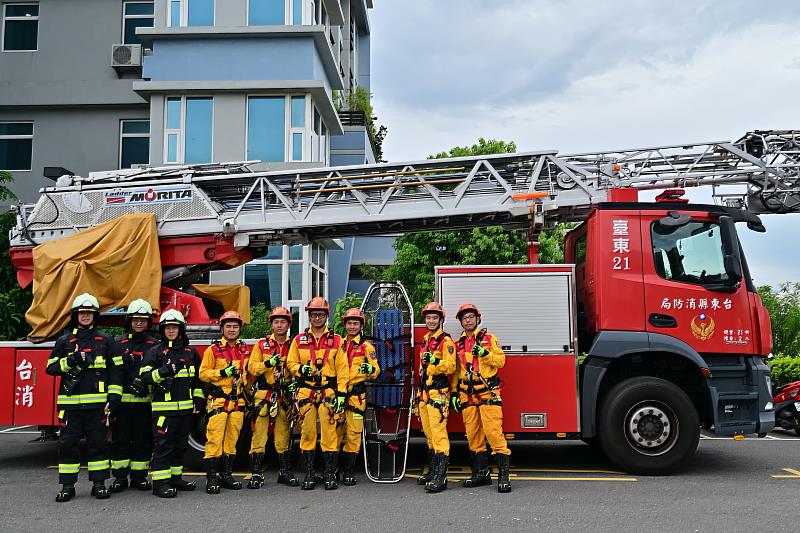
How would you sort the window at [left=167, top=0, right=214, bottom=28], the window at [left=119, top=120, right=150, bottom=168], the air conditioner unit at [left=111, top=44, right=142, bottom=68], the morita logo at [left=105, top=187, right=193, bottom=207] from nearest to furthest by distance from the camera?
the morita logo at [left=105, top=187, right=193, bottom=207] < the window at [left=167, top=0, right=214, bottom=28] < the air conditioner unit at [left=111, top=44, right=142, bottom=68] < the window at [left=119, top=120, right=150, bottom=168]

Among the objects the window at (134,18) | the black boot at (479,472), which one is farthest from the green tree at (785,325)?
the window at (134,18)

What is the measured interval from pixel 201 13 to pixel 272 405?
43.3ft

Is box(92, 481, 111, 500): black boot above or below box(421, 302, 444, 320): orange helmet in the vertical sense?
below

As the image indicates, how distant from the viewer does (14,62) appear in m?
20.2

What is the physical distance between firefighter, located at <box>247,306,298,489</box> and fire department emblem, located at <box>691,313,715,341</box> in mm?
4461

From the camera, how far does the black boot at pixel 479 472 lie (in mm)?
7156

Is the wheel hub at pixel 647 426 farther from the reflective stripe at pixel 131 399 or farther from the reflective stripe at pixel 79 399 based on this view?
the reflective stripe at pixel 79 399

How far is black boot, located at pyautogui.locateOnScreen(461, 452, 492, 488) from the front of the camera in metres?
7.16

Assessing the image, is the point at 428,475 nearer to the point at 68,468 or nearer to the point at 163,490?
the point at 163,490

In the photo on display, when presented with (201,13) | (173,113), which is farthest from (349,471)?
(201,13)

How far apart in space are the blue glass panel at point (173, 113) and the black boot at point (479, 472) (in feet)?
42.4

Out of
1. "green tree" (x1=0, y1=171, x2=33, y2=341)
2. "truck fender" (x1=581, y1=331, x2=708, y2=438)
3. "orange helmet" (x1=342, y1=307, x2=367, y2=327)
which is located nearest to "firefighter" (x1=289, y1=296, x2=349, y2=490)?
"orange helmet" (x1=342, y1=307, x2=367, y2=327)

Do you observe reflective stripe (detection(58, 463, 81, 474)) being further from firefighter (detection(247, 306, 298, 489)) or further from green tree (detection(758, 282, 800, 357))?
green tree (detection(758, 282, 800, 357))

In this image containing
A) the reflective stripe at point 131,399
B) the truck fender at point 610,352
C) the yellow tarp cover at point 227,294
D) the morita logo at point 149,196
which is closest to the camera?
the reflective stripe at point 131,399
